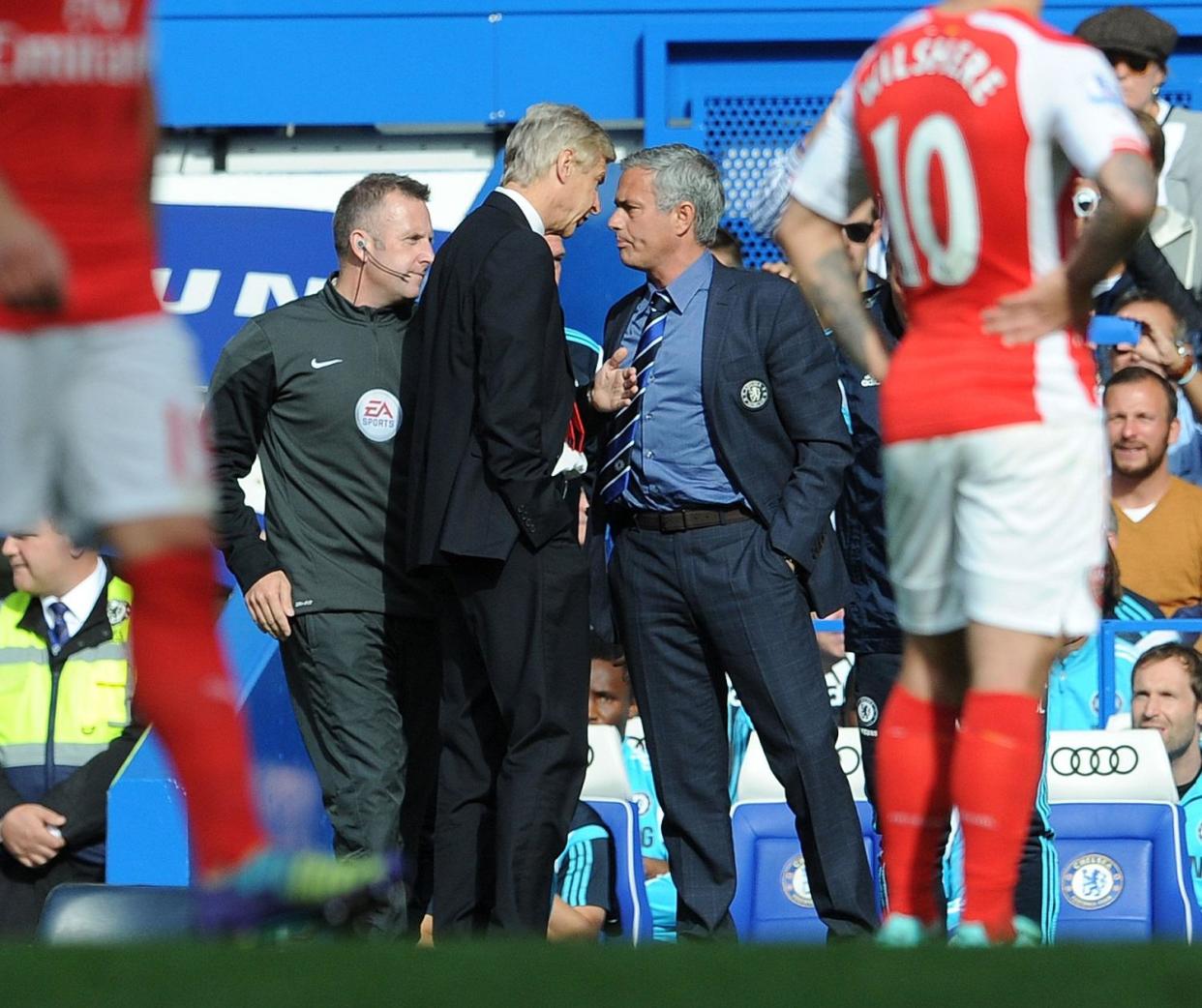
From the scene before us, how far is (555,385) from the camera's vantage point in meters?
4.98

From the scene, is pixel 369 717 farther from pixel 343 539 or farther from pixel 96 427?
pixel 96 427

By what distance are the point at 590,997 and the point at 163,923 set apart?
2.44 meters

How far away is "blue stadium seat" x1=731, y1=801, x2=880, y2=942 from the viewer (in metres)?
5.84

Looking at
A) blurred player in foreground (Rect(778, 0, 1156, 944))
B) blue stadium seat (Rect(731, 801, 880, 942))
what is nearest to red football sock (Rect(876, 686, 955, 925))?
blurred player in foreground (Rect(778, 0, 1156, 944))

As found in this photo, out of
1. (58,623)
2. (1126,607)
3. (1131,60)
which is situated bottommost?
(58,623)

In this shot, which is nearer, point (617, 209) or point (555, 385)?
point (555, 385)

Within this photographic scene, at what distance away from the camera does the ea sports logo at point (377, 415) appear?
5328 mm

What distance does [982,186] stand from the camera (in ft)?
11.0

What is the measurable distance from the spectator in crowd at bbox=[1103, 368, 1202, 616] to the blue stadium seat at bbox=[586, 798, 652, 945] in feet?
6.51

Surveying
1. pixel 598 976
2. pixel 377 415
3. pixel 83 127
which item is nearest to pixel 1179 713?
pixel 377 415

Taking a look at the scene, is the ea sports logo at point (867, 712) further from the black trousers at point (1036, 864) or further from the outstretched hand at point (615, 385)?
the outstretched hand at point (615, 385)

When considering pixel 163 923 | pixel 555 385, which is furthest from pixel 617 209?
pixel 163 923

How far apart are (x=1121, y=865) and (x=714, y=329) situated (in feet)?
6.76

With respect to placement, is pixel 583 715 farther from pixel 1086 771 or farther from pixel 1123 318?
pixel 1123 318
